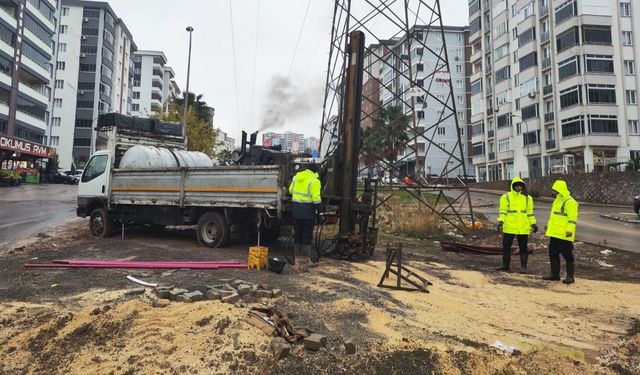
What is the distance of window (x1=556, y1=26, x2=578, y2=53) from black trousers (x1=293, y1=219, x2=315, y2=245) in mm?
39359

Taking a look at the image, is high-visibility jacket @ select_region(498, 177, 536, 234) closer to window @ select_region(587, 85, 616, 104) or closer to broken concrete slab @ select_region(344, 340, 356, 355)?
broken concrete slab @ select_region(344, 340, 356, 355)

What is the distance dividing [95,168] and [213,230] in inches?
173

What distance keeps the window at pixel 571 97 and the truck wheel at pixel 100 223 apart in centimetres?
3891

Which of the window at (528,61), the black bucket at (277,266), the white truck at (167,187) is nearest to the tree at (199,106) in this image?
the white truck at (167,187)

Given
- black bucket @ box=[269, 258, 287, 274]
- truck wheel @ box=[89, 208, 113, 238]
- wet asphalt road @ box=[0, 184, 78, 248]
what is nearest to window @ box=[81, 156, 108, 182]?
truck wheel @ box=[89, 208, 113, 238]

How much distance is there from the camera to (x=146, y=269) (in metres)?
6.77

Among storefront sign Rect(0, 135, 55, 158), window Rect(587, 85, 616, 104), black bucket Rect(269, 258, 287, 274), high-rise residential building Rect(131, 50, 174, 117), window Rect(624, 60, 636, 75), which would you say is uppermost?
high-rise residential building Rect(131, 50, 174, 117)

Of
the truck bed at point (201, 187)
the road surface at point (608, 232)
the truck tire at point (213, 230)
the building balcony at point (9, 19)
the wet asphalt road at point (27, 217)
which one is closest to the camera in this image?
the truck bed at point (201, 187)

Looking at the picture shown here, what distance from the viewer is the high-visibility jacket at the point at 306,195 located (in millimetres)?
7273

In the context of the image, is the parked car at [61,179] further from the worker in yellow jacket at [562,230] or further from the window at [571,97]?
the window at [571,97]

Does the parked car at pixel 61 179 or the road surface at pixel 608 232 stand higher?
the parked car at pixel 61 179

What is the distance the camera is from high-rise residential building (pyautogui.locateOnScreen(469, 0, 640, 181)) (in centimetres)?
3509

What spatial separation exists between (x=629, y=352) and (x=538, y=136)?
4262cm

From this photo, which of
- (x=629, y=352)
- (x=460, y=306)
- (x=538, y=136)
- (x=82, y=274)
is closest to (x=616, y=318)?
(x=629, y=352)
